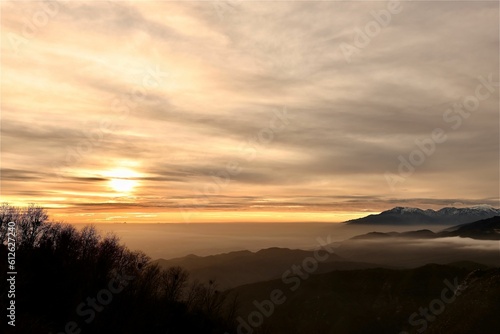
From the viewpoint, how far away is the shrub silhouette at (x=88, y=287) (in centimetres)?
6888

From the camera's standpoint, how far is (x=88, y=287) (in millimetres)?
80250

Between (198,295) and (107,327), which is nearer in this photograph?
(107,327)

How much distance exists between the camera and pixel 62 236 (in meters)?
102

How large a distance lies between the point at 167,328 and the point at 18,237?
4400 centimetres

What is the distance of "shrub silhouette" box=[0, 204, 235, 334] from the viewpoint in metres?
68.9

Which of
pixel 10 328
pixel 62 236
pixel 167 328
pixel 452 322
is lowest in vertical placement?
pixel 452 322

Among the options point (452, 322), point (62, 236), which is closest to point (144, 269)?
point (62, 236)

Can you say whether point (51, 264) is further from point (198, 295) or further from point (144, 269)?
point (198, 295)

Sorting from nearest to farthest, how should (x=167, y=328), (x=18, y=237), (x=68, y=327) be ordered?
(x=68, y=327)
(x=167, y=328)
(x=18, y=237)

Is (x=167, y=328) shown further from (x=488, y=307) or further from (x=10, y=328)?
(x=488, y=307)

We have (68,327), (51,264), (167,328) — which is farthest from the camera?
(167,328)

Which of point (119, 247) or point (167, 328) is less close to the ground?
point (119, 247)

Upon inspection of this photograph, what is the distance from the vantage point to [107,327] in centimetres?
7519

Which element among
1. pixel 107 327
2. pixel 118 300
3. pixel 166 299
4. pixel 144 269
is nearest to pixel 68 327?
pixel 107 327
